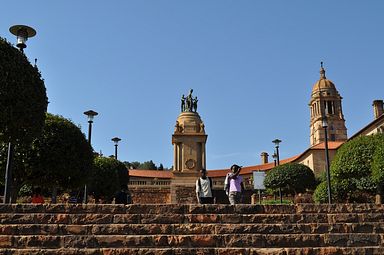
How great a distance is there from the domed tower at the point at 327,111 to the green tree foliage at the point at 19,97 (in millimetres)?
86112

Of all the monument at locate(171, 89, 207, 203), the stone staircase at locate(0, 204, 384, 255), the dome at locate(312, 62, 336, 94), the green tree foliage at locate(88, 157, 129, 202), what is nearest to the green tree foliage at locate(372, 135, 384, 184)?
the stone staircase at locate(0, 204, 384, 255)

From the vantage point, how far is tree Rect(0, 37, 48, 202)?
11578 mm

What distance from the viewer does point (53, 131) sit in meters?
19.1

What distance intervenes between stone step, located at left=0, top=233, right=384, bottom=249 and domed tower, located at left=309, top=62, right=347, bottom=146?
8786 centimetres

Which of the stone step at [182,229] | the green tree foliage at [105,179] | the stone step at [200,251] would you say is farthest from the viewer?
the green tree foliage at [105,179]

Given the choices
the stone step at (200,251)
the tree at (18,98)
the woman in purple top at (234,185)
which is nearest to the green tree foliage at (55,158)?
the tree at (18,98)

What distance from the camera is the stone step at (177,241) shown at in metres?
8.27

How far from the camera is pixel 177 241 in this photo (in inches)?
328

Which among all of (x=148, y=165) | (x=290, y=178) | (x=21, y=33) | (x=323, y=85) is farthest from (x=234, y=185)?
(x=148, y=165)

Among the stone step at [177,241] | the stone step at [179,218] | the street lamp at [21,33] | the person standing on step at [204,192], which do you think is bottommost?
A: the stone step at [177,241]

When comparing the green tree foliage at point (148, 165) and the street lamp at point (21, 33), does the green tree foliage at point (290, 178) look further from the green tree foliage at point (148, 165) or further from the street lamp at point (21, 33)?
the green tree foliage at point (148, 165)

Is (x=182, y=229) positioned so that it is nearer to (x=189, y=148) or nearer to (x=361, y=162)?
(x=361, y=162)

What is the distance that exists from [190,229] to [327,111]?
92875 mm

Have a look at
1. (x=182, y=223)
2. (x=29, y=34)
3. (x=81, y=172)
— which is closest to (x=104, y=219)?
(x=182, y=223)
